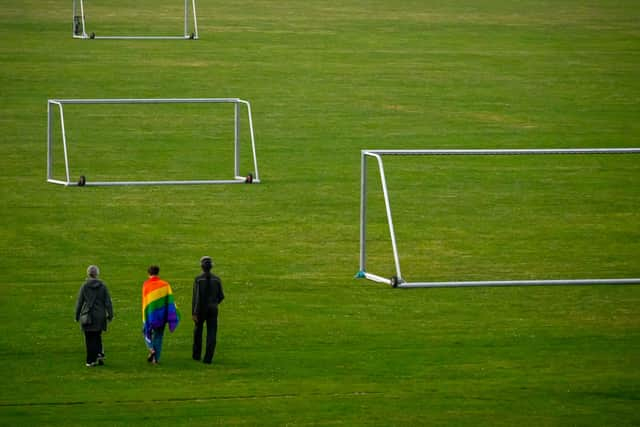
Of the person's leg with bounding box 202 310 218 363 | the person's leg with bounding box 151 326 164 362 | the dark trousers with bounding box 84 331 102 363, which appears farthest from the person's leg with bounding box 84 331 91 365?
the person's leg with bounding box 202 310 218 363

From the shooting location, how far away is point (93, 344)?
71.9ft

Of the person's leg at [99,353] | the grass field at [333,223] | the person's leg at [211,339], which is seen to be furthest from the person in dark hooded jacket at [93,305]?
the person's leg at [211,339]

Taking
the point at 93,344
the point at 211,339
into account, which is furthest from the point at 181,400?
the point at 93,344

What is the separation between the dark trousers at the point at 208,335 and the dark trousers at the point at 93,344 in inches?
56.2

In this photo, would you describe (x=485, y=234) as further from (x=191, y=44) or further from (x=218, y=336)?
(x=191, y=44)

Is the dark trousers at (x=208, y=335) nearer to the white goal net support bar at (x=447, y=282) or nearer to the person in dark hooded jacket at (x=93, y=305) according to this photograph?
the person in dark hooded jacket at (x=93, y=305)

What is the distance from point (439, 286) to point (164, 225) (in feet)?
29.1

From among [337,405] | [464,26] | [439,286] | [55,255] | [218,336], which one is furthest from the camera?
[464,26]

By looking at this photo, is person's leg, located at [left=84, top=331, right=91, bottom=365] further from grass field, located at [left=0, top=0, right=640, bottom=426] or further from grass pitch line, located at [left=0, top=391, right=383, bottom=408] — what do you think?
grass pitch line, located at [left=0, top=391, right=383, bottom=408]

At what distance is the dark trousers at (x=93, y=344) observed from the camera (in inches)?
854

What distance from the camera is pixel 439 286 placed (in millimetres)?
27406

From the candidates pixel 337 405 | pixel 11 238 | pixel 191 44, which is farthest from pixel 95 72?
pixel 337 405

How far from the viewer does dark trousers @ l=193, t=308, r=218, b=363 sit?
21844mm

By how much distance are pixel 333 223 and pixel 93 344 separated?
45.1 ft
